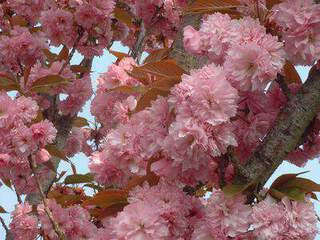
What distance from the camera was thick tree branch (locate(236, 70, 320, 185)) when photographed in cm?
174

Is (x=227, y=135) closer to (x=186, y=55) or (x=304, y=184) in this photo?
(x=304, y=184)

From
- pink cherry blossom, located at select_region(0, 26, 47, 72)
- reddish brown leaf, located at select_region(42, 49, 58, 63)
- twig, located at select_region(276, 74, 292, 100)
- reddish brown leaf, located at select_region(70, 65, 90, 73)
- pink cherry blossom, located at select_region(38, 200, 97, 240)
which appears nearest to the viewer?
twig, located at select_region(276, 74, 292, 100)

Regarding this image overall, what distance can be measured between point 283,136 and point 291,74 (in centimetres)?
33

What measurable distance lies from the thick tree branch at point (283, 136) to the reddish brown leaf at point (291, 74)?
195 mm

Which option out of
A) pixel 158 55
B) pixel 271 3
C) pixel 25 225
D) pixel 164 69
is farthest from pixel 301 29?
pixel 25 225

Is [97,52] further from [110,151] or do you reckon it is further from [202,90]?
[202,90]

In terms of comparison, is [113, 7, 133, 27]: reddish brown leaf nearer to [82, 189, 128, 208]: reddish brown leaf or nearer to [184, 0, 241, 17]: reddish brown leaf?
[184, 0, 241, 17]: reddish brown leaf

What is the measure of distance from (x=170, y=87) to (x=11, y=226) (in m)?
1.98

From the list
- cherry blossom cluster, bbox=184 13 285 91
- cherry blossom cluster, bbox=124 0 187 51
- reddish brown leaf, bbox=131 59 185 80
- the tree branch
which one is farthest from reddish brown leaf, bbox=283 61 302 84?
cherry blossom cluster, bbox=124 0 187 51

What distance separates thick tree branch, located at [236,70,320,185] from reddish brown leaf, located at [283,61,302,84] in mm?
195

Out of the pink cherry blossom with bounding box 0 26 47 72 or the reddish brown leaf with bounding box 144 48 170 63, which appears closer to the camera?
the reddish brown leaf with bounding box 144 48 170 63

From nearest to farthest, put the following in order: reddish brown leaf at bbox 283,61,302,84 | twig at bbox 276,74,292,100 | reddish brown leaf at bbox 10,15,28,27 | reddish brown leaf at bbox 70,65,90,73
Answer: twig at bbox 276,74,292,100
reddish brown leaf at bbox 283,61,302,84
reddish brown leaf at bbox 70,65,90,73
reddish brown leaf at bbox 10,15,28,27

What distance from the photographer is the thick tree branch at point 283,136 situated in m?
1.74

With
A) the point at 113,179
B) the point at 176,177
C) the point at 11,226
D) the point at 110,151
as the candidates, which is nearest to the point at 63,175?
the point at 11,226
